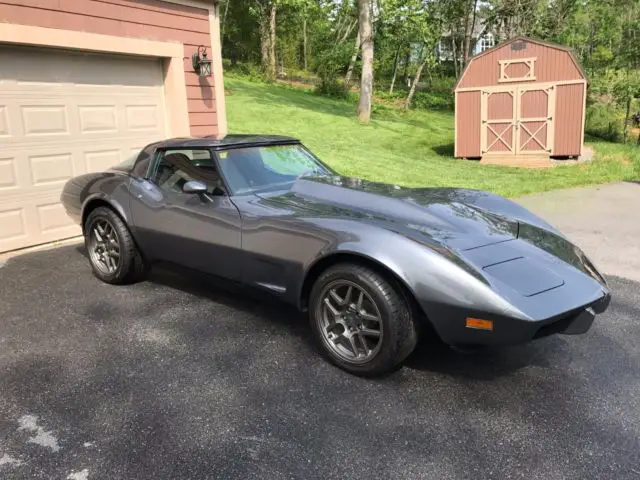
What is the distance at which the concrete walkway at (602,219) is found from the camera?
19.0 ft

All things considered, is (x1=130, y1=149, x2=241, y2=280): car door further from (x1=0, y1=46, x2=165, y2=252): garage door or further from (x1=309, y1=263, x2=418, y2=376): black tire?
(x1=0, y1=46, x2=165, y2=252): garage door

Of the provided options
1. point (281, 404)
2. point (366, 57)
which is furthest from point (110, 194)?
point (366, 57)

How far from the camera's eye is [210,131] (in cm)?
811

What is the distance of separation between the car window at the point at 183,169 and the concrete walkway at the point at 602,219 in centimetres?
392

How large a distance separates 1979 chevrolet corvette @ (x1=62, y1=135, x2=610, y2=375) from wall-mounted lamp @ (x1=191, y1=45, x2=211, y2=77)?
3444 millimetres

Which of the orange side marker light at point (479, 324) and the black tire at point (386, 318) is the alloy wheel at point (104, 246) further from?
the orange side marker light at point (479, 324)

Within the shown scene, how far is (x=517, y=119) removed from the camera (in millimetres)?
16469

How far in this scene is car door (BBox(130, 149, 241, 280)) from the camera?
372 centimetres

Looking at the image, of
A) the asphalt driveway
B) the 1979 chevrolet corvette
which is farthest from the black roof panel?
the asphalt driveway

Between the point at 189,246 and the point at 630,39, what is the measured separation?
26.3 metres

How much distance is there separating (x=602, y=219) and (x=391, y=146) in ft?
37.9

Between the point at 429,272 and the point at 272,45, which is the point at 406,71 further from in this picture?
the point at 429,272

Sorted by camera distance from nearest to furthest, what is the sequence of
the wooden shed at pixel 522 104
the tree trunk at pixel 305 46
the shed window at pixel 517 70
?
1. the wooden shed at pixel 522 104
2. the shed window at pixel 517 70
3. the tree trunk at pixel 305 46

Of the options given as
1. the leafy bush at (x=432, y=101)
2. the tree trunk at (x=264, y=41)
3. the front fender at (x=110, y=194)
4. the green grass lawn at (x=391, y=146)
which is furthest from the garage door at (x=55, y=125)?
the tree trunk at (x=264, y=41)
